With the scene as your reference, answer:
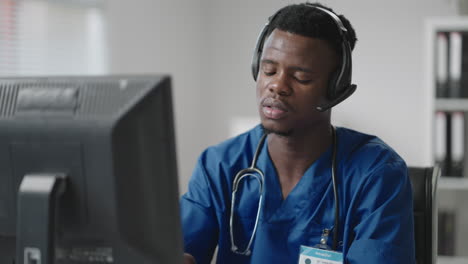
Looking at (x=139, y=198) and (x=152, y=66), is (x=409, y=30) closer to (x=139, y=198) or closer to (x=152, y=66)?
(x=152, y=66)

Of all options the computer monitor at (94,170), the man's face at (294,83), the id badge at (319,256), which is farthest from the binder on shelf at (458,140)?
the computer monitor at (94,170)

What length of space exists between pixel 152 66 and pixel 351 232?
2337 millimetres

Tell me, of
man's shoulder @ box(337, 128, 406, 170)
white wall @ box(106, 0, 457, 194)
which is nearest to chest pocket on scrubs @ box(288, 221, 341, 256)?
man's shoulder @ box(337, 128, 406, 170)

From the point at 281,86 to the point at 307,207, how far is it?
26cm

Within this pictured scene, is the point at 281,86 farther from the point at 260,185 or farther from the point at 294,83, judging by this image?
the point at 260,185

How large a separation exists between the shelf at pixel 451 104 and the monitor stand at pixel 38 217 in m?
2.24

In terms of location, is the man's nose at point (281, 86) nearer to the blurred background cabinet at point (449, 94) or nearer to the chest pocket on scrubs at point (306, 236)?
the chest pocket on scrubs at point (306, 236)

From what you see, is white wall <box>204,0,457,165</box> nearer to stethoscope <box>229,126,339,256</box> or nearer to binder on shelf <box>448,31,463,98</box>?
binder on shelf <box>448,31,463,98</box>

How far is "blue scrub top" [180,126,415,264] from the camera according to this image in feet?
3.71

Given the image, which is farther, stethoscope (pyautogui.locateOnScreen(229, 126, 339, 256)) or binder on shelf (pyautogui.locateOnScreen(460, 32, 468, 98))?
binder on shelf (pyautogui.locateOnScreen(460, 32, 468, 98))

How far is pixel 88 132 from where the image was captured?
0.73 meters

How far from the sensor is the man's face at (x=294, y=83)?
4.01 feet

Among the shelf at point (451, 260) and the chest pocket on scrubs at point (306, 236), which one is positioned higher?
the chest pocket on scrubs at point (306, 236)

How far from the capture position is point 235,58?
3719 mm
